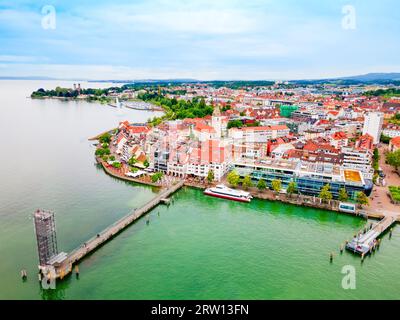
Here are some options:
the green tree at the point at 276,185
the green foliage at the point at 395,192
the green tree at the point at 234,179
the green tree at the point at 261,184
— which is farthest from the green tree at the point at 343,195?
the green tree at the point at 234,179

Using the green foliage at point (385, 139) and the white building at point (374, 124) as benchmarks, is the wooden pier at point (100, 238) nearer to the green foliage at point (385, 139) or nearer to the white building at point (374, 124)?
the white building at point (374, 124)

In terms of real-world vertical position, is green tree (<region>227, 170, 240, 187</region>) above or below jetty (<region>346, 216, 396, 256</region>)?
above

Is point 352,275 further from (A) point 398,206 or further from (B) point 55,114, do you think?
(B) point 55,114

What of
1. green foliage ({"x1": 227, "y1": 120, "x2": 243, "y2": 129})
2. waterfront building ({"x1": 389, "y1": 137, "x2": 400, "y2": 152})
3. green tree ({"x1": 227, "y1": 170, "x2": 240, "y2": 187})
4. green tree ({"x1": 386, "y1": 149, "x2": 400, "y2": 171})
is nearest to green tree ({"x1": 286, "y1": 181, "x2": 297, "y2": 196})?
green tree ({"x1": 227, "y1": 170, "x2": 240, "y2": 187})

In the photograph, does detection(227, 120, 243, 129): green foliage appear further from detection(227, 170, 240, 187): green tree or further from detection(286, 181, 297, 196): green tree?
detection(286, 181, 297, 196): green tree

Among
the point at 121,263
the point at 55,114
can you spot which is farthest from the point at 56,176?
the point at 55,114
